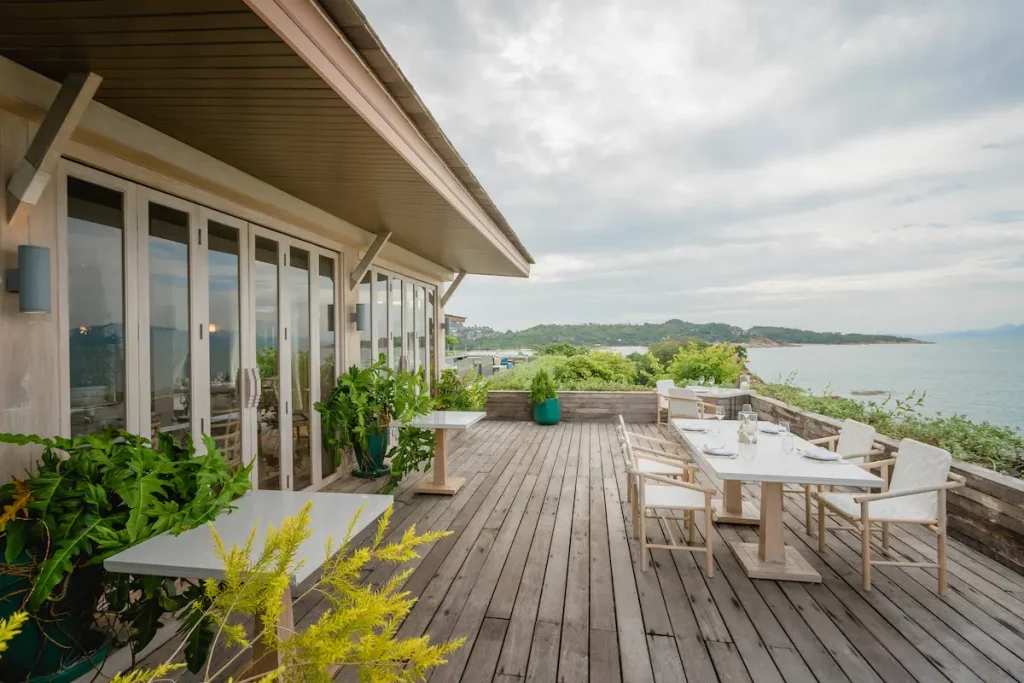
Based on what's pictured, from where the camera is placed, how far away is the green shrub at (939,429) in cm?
385

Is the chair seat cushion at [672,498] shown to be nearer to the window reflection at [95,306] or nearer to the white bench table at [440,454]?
the white bench table at [440,454]

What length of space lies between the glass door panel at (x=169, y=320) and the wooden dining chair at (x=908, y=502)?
4.11 m

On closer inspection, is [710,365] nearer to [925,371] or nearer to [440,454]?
[925,371]

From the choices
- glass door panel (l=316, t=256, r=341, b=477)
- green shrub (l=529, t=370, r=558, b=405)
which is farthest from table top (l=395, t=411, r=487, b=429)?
green shrub (l=529, t=370, r=558, b=405)

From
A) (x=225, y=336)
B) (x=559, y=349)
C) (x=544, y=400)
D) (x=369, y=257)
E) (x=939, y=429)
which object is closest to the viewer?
(x=225, y=336)

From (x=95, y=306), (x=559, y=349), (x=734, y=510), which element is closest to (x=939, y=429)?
(x=734, y=510)

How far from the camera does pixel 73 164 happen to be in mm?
2402

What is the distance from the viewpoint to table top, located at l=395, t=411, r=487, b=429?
438cm

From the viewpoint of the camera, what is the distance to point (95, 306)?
2.53 metres

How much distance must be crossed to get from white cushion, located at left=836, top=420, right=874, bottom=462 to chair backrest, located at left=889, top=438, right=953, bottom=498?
460 millimetres

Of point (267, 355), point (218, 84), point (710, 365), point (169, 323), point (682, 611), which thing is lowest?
point (682, 611)

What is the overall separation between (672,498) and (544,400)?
203 inches

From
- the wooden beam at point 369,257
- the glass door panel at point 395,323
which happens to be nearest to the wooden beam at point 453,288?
the glass door panel at point 395,323

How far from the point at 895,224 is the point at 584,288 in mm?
14926
